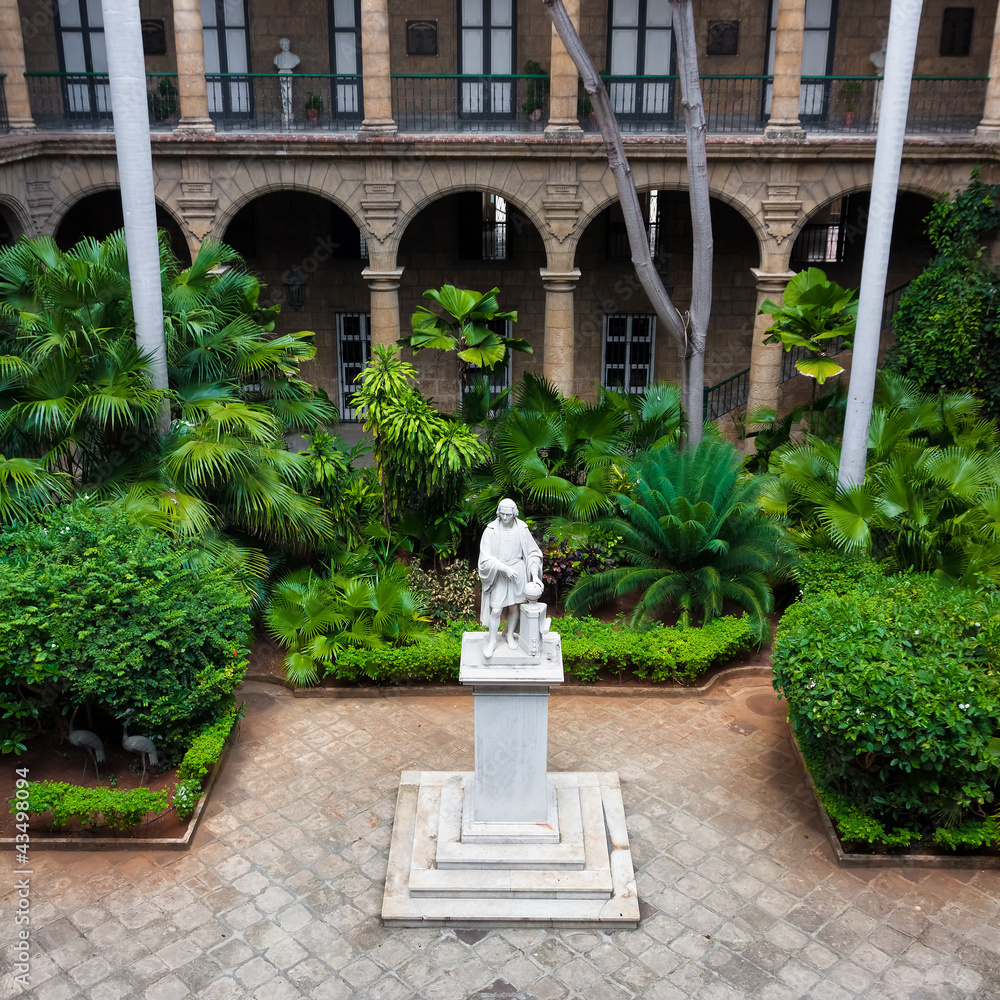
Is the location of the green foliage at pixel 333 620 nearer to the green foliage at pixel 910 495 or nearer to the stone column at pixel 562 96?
the green foliage at pixel 910 495

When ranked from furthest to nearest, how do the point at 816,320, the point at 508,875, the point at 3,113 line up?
1. the point at 3,113
2. the point at 816,320
3. the point at 508,875

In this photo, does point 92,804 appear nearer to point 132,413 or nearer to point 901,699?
point 132,413

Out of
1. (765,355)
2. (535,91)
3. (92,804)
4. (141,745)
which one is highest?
(535,91)

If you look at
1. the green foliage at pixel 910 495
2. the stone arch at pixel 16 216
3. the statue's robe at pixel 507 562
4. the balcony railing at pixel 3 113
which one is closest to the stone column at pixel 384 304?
the stone arch at pixel 16 216

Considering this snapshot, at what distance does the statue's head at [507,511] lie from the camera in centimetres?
779

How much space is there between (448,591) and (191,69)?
30.5 feet

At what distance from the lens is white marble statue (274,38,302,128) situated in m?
18.4

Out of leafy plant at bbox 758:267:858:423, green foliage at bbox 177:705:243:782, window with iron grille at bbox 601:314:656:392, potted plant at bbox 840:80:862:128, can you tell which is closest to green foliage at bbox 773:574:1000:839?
green foliage at bbox 177:705:243:782

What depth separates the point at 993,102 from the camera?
16047 mm

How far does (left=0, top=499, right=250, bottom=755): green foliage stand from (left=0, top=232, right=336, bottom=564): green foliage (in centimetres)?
69

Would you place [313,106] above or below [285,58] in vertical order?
below

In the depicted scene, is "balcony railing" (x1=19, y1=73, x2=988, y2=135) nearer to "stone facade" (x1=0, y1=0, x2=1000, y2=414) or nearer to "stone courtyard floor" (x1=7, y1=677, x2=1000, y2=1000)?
"stone facade" (x1=0, y1=0, x2=1000, y2=414)

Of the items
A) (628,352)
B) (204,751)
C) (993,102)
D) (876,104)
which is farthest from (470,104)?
(204,751)

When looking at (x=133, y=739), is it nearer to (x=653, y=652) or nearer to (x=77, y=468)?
(x=77, y=468)
